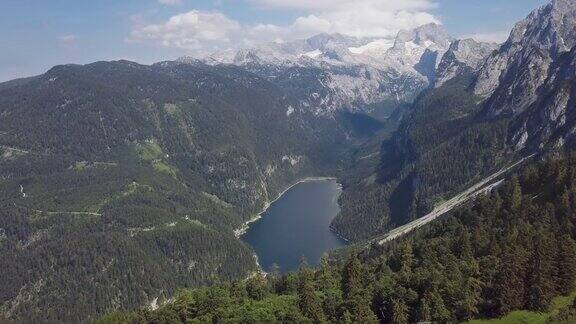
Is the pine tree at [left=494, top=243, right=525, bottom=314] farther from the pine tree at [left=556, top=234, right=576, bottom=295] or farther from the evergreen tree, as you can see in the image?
the evergreen tree

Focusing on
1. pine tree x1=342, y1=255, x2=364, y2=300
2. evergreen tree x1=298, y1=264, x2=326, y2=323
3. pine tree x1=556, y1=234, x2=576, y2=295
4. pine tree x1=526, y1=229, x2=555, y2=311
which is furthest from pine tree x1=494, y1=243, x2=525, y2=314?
evergreen tree x1=298, y1=264, x2=326, y2=323

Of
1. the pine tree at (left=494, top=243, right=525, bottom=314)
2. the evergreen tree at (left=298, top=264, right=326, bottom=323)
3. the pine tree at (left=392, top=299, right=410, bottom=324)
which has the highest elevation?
the pine tree at (left=494, top=243, right=525, bottom=314)

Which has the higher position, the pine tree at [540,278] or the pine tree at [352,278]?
the pine tree at [540,278]

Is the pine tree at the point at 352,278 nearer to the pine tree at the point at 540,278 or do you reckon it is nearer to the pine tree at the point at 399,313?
the pine tree at the point at 399,313

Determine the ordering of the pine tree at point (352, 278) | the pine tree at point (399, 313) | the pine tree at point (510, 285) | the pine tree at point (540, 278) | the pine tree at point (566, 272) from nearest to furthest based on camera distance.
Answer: the pine tree at point (540, 278), the pine tree at point (510, 285), the pine tree at point (399, 313), the pine tree at point (566, 272), the pine tree at point (352, 278)

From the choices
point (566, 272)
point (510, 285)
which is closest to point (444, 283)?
point (510, 285)

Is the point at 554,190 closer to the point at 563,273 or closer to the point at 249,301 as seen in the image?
the point at 563,273

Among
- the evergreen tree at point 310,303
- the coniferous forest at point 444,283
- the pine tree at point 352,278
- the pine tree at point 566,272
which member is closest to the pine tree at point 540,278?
the coniferous forest at point 444,283

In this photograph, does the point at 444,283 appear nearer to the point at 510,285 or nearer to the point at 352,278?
the point at 510,285

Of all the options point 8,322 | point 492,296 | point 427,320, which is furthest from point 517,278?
point 8,322

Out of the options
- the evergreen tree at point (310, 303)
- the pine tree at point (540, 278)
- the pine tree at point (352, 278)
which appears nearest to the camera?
the pine tree at point (540, 278)

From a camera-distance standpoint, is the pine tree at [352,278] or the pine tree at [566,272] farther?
the pine tree at [352,278]
